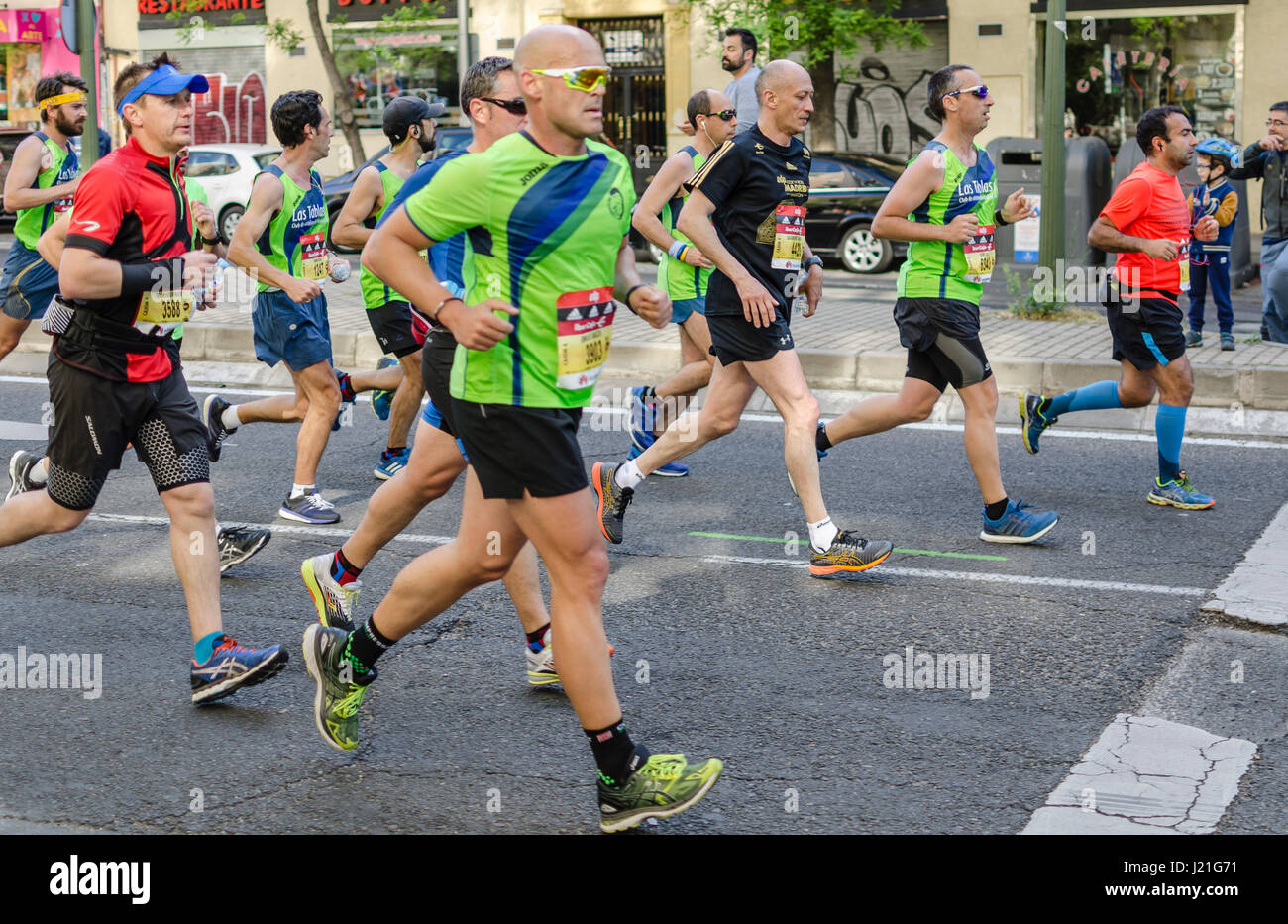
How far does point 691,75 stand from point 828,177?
8323 millimetres

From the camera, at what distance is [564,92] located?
3.73m

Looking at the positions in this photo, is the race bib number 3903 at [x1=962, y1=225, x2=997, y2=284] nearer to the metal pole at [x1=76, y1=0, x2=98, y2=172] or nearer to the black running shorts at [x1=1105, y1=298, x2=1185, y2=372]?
the black running shorts at [x1=1105, y1=298, x2=1185, y2=372]

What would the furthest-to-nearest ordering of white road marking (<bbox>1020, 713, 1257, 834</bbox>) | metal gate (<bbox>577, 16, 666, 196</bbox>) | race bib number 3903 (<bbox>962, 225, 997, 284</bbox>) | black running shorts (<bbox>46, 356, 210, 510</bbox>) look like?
metal gate (<bbox>577, 16, 666, 196</bbox>) → race bib number 3903 (<bbox>962, 225, 997, 284</bbox>) → black running shorts (<bbox>46, 356, 210, 510</bbox>) → white road marking (<bbox>1020, 713, 1257, 834</bbox>)

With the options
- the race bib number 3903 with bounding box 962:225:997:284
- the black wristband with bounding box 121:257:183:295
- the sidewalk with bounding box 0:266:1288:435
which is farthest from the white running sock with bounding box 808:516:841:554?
the sidewalk with bounding box 0:266:1288:435

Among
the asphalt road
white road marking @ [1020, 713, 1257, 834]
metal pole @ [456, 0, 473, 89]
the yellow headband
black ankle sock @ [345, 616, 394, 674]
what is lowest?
white road marking @ [1020, 713, 1257, 834]

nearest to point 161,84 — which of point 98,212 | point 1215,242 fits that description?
point 98,212

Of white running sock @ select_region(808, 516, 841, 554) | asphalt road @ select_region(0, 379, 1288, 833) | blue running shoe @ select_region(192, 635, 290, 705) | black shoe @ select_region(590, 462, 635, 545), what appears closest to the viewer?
asphalt road @ select_region(0, 379, 1288, 833)

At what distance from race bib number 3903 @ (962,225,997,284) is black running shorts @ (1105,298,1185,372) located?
95cm

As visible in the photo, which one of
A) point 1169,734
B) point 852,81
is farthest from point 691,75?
point 1169,734

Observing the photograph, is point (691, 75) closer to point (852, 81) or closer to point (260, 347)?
point (852, 81)

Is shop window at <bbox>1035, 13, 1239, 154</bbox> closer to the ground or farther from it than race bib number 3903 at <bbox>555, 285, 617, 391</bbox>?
farther from it

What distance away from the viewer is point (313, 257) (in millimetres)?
7543

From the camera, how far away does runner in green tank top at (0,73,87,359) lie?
8375 millimetres

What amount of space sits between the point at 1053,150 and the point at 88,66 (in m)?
7.99
